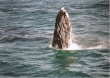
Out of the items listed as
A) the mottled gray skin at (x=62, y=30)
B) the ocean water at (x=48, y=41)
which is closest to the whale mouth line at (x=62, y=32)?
the mottled gray skin at (x=62, y=30)

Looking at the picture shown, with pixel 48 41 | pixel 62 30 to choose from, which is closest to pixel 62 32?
pixel 62 30

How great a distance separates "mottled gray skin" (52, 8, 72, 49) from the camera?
17328mm

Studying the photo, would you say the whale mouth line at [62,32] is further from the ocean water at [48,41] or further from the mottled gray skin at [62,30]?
the ocean water at [48,41]

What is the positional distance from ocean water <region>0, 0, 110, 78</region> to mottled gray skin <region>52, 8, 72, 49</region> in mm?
481

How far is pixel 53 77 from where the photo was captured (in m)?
14.4

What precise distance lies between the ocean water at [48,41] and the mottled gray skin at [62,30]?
0.48 m

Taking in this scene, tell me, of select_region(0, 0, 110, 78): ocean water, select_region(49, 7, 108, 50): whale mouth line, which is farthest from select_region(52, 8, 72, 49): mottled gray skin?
select_region(0, 0, 110, 78): ocean water

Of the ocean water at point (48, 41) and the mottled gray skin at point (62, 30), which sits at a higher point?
the mottled gray skin at point (62, 30)

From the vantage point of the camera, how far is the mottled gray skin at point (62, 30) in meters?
17.3

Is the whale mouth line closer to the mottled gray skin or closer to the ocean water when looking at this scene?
the mottled gray skin

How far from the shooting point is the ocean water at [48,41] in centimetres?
1527

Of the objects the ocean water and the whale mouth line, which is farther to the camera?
the whale mouth line

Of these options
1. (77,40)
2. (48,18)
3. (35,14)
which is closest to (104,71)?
(77,40)

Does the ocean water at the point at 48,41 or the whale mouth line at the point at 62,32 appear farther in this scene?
the whale mouth line at the point at 62,32
